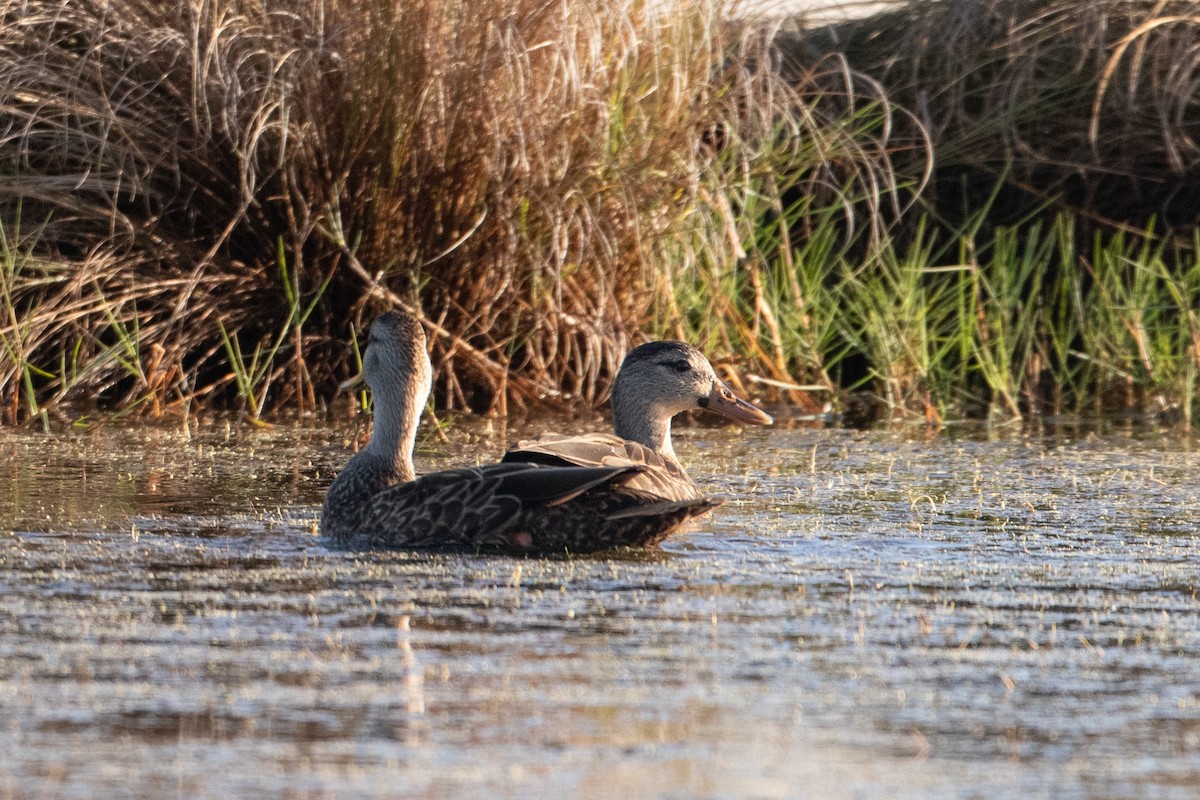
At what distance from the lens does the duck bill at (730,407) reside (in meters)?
6.15

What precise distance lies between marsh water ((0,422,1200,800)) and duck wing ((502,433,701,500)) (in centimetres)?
15

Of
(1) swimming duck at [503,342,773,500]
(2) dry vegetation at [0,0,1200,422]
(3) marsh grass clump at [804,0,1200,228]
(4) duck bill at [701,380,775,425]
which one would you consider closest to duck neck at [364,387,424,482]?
(1) swimming duck at [503,342,773,500]

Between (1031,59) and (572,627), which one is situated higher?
(1031,59)

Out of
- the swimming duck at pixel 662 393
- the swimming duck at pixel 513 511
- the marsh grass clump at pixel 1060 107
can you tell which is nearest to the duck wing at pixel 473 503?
the swimming duck at pixel 513 511

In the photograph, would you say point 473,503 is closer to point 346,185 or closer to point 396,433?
point 396,433

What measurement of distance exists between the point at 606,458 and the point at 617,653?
158 cm

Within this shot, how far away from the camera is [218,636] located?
3.47m

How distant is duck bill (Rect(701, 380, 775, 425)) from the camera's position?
615 cm

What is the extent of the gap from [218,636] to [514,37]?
4.00 m

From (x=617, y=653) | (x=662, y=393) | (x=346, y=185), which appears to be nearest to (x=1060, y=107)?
(x=346, y=185)

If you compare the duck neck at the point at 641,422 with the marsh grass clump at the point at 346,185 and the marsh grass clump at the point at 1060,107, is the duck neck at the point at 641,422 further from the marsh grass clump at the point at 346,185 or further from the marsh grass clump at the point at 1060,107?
the marsh grass clump at the point at 1060,107

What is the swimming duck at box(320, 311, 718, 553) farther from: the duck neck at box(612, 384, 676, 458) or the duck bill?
the duck bill

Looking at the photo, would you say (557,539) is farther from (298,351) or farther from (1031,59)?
(1031,59)

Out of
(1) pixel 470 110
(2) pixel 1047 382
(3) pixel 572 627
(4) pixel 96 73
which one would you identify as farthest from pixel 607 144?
(3) pixel 572 627
